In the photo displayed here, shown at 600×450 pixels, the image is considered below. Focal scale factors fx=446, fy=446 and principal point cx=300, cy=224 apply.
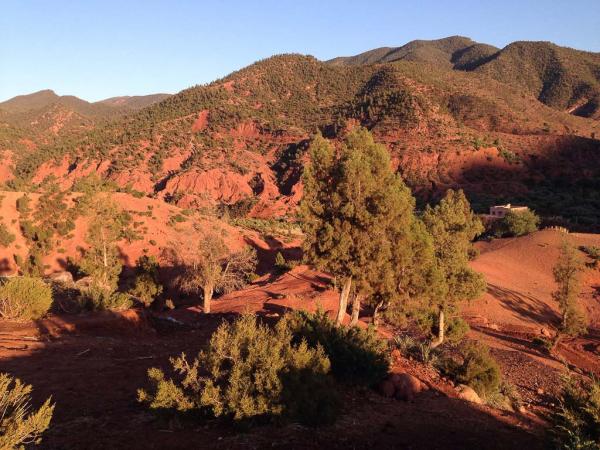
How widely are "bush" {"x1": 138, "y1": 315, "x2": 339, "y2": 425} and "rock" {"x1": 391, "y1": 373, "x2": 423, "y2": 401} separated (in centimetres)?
246

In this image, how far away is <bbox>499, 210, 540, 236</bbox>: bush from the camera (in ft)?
129

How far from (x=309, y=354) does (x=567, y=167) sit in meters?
77.4

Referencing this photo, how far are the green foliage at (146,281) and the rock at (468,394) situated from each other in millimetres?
15399

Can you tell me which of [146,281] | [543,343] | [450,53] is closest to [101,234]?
[146,281]

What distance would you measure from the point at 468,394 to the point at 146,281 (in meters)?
19.5

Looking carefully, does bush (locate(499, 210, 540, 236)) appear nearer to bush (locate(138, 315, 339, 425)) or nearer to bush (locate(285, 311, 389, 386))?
→ bush (locate(285, 311, 389, 386))

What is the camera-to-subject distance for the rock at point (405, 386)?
356 inches

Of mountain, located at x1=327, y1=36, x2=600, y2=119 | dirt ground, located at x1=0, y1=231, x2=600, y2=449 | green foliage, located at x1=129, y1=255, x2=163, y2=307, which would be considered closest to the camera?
dirt ground, located at x1=0, y1=231, x2=600, y2=449

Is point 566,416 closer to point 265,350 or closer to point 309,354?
point 309,354

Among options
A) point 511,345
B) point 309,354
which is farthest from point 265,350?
point 511,345

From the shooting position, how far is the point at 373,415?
7.64 m

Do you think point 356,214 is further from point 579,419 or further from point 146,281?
point 146,281

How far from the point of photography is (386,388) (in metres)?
9.02

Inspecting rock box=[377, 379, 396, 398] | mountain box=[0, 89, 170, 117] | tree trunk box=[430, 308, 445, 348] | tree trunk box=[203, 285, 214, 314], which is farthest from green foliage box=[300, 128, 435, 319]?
mountain box=[0, 89, 170, 117]
